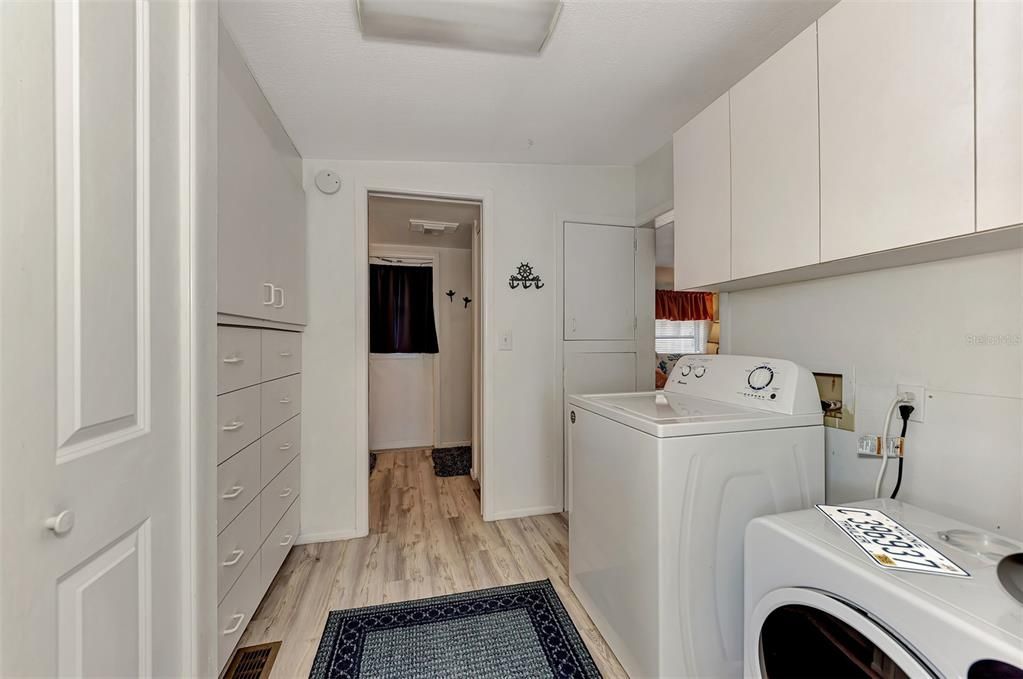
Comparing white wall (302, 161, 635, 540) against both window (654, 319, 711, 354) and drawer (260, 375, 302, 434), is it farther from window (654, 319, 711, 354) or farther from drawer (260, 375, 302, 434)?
window (654, 319, 711, 354)

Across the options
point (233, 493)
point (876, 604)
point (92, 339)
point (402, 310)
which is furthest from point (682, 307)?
point (92, 339)

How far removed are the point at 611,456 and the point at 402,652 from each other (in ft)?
3.44

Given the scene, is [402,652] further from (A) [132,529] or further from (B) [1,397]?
(B) [1,397]

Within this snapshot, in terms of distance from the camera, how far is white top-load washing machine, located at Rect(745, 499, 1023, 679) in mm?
626

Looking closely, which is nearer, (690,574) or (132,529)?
(132,529)

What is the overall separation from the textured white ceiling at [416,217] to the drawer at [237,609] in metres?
1.97

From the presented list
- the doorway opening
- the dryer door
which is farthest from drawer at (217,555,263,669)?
the doorway opening

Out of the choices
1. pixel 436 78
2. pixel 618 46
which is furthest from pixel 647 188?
pixel 436 78

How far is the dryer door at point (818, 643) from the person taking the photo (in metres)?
0.71

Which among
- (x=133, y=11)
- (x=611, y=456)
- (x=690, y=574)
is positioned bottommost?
(x=690, y=574)

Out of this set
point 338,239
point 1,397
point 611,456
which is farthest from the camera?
point 338,239

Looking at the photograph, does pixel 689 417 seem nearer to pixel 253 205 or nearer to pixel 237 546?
pixel 237 546

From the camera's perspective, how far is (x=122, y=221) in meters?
0.64

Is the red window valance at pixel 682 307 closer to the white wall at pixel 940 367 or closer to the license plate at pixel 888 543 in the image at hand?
the white wall at pixel 940 367
